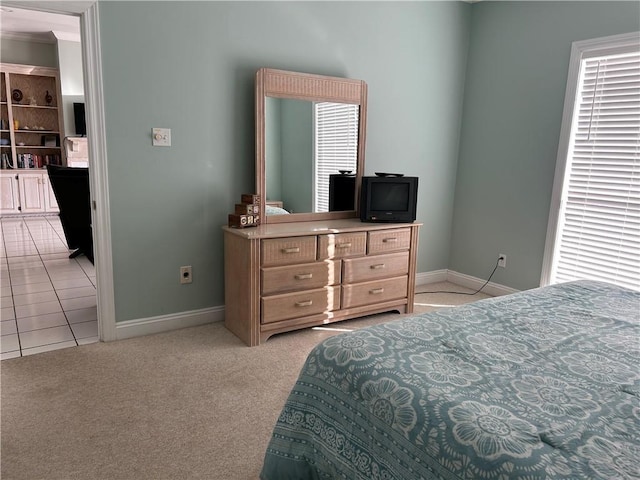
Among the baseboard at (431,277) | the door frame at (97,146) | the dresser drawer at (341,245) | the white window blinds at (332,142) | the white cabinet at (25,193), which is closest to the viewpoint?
the door frame at (97,146)

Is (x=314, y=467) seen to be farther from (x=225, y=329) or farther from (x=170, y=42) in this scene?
(x=170, y=42)

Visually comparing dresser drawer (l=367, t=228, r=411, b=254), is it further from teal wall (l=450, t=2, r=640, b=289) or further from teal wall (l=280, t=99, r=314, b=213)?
teal wall (l=450, t=2, r=640, b=289)

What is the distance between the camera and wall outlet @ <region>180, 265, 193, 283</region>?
323 centimetres

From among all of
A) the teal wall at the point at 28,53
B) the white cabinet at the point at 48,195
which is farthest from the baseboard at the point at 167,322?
the teal wall at the point at 28,53

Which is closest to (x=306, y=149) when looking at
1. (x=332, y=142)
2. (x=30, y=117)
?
(x=332, y=142)

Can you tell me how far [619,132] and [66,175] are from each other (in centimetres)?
490

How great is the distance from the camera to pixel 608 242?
3.37 m

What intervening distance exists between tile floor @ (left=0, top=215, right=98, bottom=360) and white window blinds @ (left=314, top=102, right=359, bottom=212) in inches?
76.7

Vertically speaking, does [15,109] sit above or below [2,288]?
above

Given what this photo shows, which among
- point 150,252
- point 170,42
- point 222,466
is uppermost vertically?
point 170,42

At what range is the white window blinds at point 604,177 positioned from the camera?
10.5ft

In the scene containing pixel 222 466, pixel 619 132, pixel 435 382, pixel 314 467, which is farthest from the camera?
pixel 619 132

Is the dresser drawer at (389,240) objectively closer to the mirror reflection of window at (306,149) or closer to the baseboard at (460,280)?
the mirror reflection of window at (306,149)

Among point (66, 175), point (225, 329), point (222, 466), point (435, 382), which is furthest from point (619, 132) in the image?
point (66, 175)
